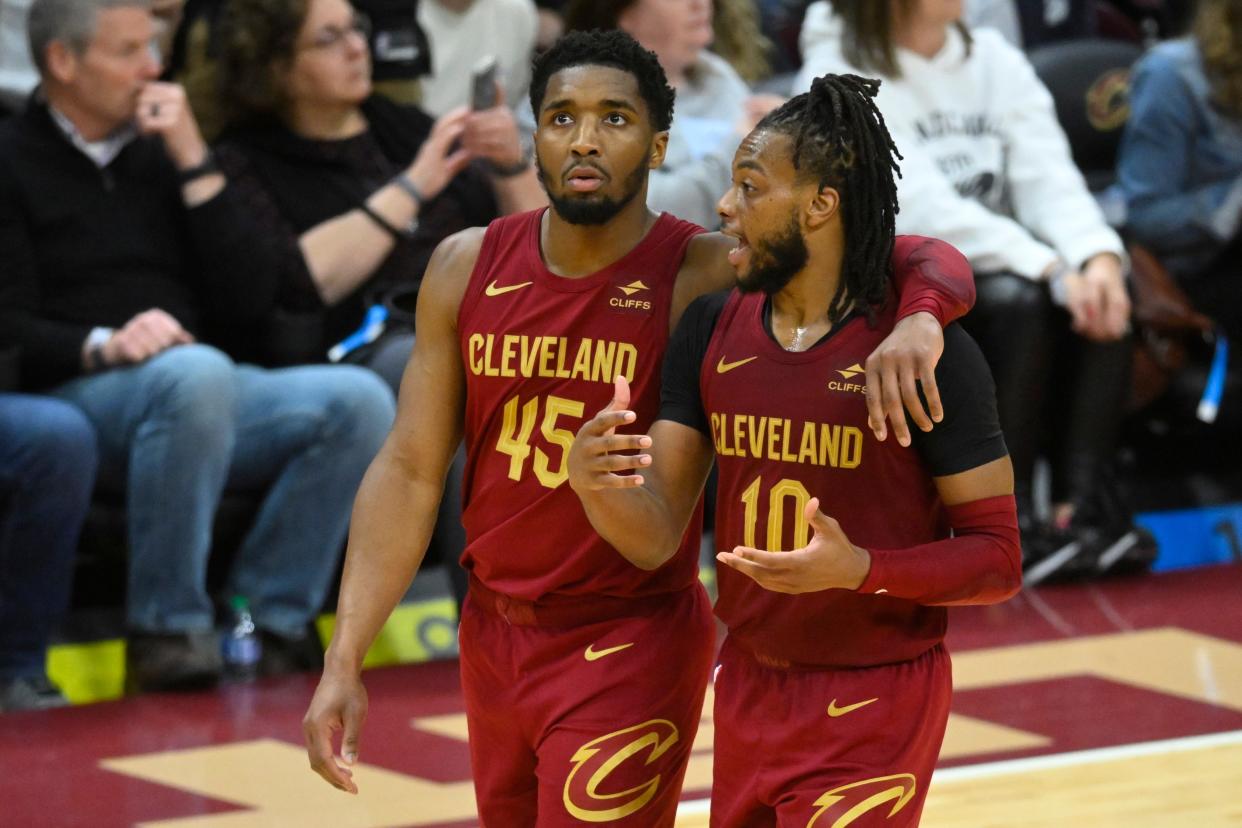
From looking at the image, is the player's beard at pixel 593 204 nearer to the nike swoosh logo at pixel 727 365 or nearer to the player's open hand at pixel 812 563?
the nike swoosh logo at pixel 727 365

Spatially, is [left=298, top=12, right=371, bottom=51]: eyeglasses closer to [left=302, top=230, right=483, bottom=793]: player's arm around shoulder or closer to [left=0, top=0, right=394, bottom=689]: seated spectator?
[left=0, top=0, right=394, bottom=689]: seated spectator

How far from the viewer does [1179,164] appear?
712cm

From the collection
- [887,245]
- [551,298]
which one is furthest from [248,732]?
[887,245]

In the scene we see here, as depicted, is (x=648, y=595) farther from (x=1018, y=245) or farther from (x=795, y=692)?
(x=1018, y=245)

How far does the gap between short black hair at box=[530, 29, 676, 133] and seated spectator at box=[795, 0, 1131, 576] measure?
2.97 metres

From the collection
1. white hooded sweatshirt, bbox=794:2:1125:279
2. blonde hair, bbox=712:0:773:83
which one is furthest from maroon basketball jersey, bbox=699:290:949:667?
blonde hair, bbox=712:0:773:83

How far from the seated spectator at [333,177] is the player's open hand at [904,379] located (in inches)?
123

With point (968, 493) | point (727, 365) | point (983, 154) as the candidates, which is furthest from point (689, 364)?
point (983, 154)

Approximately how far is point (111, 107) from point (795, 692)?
11.1ft

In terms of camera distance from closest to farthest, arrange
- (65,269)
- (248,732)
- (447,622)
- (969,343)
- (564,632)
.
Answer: (969,343), (564,632), (248,732), (65,269), (447,622)

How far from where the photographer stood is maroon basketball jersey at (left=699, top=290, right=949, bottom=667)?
3.00 meters

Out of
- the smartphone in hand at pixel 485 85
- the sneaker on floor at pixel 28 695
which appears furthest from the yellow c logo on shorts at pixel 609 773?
the smartphone in hand at pixel 485 85

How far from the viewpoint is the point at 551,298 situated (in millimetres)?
3344

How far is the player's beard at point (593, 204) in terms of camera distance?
3229 millimetres
